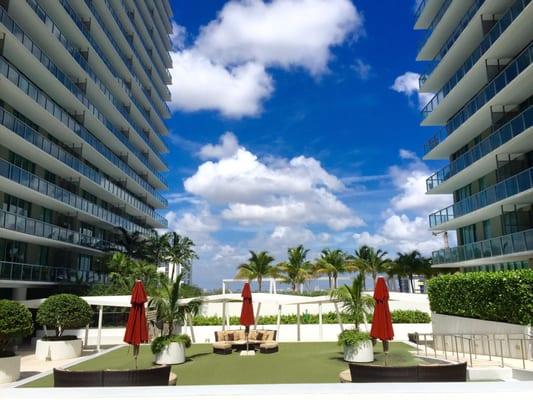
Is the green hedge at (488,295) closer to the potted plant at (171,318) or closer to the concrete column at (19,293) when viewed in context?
the potted plant at (171,318)

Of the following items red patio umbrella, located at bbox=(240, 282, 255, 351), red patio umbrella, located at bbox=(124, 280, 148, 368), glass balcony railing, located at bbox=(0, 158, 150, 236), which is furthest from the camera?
glass balcony railing, located at bbox=(0, 158, 150, 236)

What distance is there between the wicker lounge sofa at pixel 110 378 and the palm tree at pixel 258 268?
153ft

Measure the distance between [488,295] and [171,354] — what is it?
41.2 feet

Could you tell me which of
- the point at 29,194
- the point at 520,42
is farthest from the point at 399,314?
the point at 29,194

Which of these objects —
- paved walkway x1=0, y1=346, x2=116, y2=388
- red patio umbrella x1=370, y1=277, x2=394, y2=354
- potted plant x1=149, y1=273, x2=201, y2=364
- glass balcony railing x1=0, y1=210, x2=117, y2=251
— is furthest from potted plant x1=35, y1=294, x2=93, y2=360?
red patio umbrella x1=370, y1=277, x2=394, y2=354

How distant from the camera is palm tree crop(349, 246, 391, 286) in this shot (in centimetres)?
5969

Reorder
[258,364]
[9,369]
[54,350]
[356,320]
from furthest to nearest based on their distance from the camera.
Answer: [54,350], [356,320], [258,364], [9,369]

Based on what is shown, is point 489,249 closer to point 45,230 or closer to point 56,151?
point 45,230

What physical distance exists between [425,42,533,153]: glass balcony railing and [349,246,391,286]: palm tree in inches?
1030

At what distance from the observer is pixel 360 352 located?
1756 centimetres

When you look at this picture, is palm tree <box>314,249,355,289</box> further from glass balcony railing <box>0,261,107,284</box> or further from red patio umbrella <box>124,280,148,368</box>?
red patio umbrella <box>124,280,148,368</box>

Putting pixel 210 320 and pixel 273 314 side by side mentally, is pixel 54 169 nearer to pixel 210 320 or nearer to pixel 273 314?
pixel 210 320

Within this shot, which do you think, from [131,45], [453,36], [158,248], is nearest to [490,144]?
[453,36]

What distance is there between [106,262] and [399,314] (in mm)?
22859
